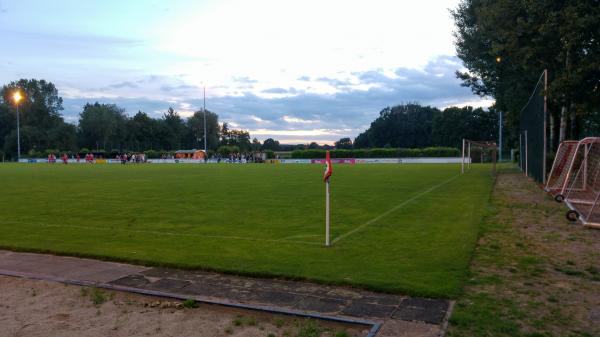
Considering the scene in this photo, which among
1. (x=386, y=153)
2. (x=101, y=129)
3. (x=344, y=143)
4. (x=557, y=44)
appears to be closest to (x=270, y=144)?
(x=344, y=143)

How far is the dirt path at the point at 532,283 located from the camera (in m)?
5.09

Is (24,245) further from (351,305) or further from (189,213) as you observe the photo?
(351,305)

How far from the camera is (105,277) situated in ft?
23.5

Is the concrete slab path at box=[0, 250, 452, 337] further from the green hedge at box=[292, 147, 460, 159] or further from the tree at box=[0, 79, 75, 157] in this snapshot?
the tree at box=[0, 79, 75, 157]

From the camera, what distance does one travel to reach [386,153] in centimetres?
7512

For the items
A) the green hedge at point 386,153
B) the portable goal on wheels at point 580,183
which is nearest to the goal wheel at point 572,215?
the portable goal on wheels at point 580,183

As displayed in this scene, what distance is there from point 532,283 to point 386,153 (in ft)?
227

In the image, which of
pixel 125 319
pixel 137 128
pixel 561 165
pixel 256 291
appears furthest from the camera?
pixel 137 128

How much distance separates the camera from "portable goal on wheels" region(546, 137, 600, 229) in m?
12.2

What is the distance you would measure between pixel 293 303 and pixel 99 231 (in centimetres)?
682

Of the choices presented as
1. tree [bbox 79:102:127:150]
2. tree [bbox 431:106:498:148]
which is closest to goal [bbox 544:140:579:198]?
tree [bbox 431:106:498:148]

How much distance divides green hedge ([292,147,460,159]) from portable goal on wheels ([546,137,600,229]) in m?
50.3

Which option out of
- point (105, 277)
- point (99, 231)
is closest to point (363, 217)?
point (99, 231)

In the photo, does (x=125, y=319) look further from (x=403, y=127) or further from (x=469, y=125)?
(x=403, y=127)
